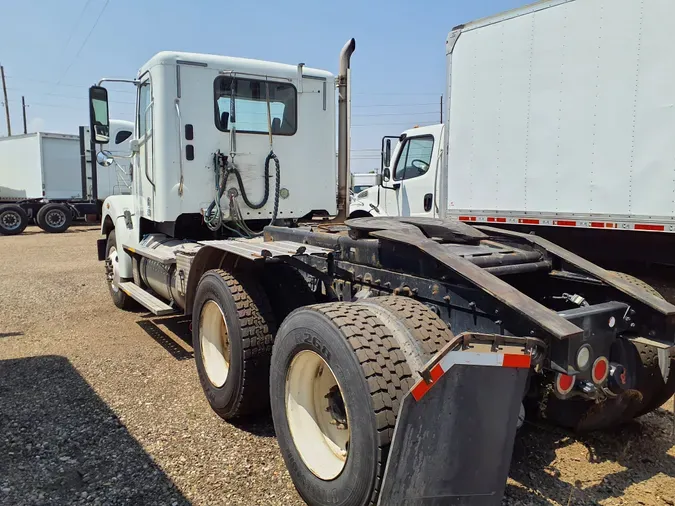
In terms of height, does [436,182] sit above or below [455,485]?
above

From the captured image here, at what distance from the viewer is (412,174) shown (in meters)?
9.06

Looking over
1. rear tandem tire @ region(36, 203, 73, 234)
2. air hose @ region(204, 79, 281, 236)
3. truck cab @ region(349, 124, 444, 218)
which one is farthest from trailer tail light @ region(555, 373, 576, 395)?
rear tandem tire @ region(36, 203, 73, 234)

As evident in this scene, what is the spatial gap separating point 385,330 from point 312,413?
729 millimetres

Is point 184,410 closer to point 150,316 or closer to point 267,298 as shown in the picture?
point 267,298

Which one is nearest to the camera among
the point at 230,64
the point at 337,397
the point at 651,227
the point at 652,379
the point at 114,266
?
the point at 337,397

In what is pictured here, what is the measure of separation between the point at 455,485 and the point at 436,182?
6.82 metres

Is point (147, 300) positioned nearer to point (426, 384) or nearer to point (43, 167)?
point (426, 384)

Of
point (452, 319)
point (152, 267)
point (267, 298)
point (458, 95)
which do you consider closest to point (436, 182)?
point (458, 95)

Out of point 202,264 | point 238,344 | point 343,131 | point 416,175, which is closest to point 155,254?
point 202,264

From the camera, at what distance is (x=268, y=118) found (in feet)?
18.7

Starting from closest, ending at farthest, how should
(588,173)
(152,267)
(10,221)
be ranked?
(588,173) < (152,267) < (10,221)

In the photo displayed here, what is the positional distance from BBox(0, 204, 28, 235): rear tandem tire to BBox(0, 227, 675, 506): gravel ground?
54.0 ft

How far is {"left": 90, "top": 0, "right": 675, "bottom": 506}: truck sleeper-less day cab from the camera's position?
6.99 feet

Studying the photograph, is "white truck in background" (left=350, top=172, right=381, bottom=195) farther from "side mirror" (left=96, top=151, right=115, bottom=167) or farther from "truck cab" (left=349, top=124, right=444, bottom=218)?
"side mirror" (left=96, top=151, right=115, bottom=167)
